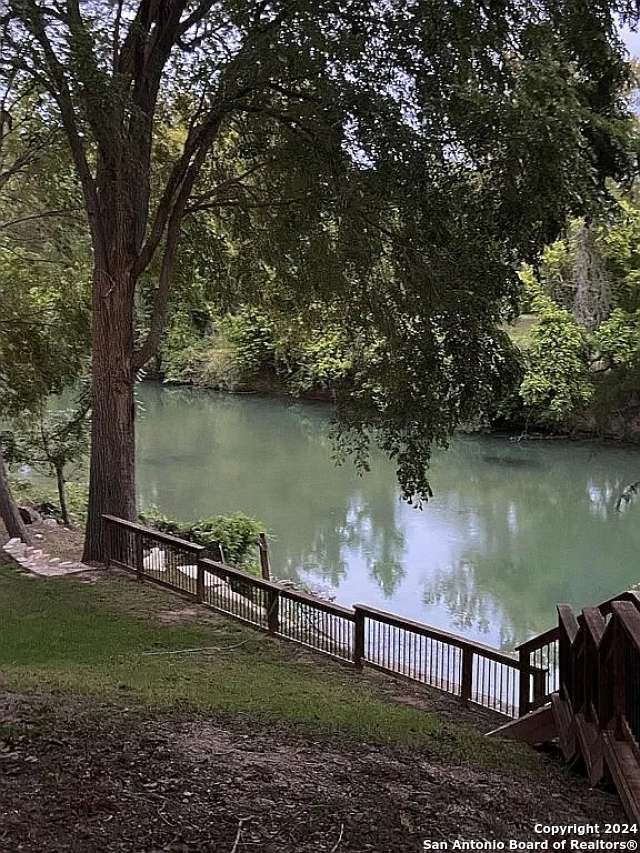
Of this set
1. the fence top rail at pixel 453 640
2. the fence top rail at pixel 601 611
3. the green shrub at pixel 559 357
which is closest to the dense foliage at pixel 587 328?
the green shrub at pixel 559 357

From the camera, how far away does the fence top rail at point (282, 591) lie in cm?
747

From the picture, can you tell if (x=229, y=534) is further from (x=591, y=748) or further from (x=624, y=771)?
(x=624, y=771)

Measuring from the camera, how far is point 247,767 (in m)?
3.65

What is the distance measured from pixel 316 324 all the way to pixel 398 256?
4178mm

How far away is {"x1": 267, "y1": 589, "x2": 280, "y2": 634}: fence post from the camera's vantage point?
26.4ft

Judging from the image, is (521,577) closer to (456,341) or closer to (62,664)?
(456,341)

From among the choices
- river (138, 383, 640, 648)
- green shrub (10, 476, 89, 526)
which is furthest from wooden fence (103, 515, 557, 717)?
green shrub (10, 476, 89, 526)

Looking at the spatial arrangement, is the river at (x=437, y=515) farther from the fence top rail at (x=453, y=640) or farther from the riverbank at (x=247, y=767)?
the riverbank at (x=247, y=767)

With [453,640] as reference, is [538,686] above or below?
below

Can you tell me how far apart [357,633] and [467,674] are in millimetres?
1094

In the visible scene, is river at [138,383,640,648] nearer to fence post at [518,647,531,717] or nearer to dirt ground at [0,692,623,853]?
fence post at [518,647,531,717]

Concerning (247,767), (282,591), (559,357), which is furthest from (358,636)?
(559,357)

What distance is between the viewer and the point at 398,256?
8.57 metres

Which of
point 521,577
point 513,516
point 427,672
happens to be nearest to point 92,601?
point 427,672
